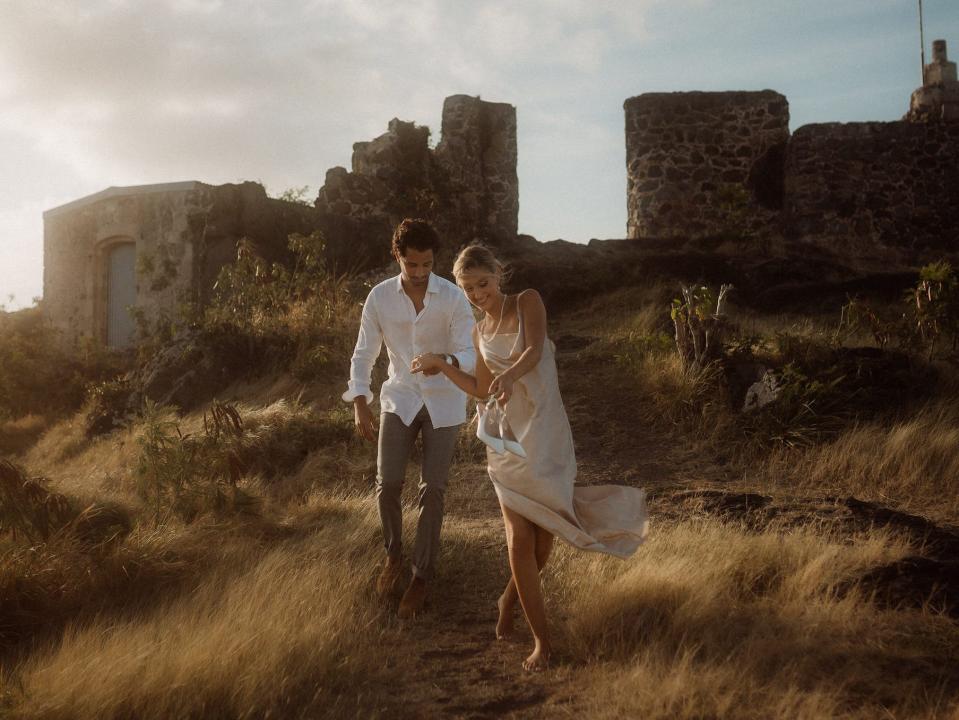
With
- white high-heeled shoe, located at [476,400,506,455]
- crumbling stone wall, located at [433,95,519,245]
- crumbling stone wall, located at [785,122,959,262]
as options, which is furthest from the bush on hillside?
crumbling stone wall, located at [785,122,959,262]

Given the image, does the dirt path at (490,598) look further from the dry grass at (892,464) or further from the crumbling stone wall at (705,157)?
the crumbling stone wall at (705,157)

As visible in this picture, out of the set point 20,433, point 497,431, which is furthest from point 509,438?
point 20,433

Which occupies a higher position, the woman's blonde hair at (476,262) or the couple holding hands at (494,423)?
the woman's blonde hair at (476,262)

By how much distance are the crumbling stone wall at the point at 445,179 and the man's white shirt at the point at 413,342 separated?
978 cm

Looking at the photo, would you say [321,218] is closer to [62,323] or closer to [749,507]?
[62,323]

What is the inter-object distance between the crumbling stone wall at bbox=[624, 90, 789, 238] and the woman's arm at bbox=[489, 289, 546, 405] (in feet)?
42.6

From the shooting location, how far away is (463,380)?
→ 369 cm

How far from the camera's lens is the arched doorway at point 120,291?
13914 millimetres

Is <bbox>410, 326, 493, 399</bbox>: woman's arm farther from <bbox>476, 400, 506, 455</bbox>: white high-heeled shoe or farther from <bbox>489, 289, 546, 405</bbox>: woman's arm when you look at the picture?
<bbox>489, 289, 546, 405</bbox>: woman's arm

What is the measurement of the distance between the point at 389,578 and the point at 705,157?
13.4 meters

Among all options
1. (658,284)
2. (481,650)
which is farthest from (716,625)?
(658,284)

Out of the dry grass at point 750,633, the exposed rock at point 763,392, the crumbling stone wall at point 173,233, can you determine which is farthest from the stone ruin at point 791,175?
the dry grass at point 750,633

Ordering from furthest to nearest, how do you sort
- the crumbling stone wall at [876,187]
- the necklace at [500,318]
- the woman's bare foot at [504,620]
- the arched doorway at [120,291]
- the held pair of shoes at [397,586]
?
the crumbling stone wall at [876,187] < the arched doorway at [120,291] < the held pair of shoes at [397,586] < the woman's bare foot at [504,620] < the necklace at [500,318]

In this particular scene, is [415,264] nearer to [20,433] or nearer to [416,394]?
[416,394]
